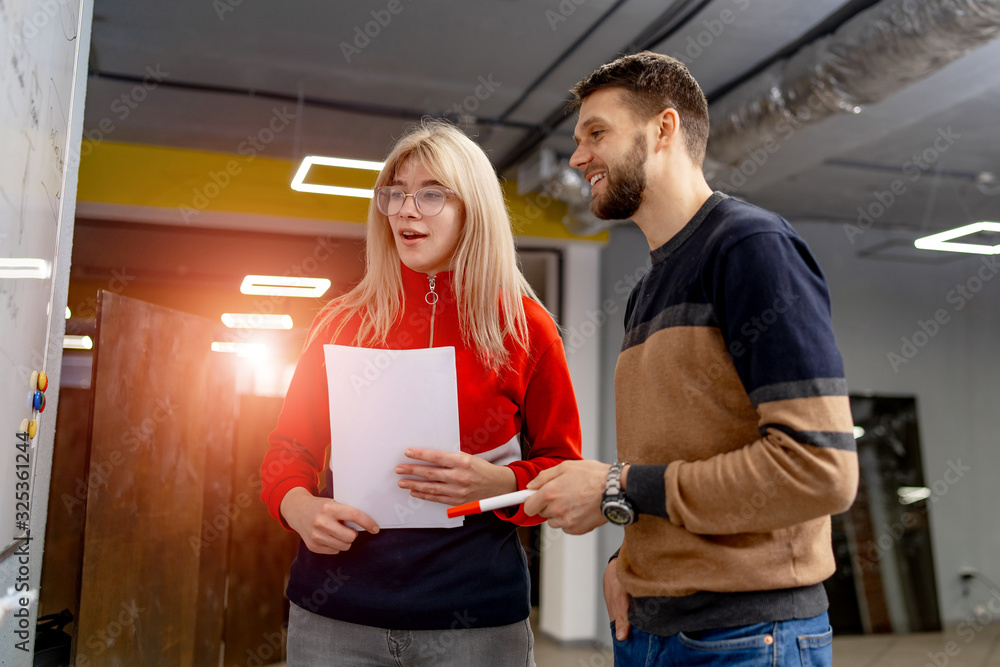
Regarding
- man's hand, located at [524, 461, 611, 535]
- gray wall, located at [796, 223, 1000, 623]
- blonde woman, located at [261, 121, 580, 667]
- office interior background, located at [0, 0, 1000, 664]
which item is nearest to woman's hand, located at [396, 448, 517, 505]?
blonde woman, located at [261, 121, 580, 667]

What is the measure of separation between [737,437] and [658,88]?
55 cm

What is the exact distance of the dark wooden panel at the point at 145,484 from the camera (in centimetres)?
259

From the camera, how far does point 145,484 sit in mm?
2928

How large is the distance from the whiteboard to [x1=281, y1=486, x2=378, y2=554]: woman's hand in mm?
495

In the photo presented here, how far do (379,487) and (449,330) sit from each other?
0.30 metres

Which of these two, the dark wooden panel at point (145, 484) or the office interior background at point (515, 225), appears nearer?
the dark wooden panel at point (145, 484)

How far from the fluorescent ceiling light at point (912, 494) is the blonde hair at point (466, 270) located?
19.6 feet

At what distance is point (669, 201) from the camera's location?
3.88 feet

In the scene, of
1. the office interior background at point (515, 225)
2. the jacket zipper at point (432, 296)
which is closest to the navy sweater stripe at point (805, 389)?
the jacket zipper at point (432, 296)

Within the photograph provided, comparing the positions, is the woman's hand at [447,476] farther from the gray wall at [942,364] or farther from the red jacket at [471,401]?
the gray wall at [942,364]

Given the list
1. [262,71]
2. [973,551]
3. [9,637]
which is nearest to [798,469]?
[9,637]

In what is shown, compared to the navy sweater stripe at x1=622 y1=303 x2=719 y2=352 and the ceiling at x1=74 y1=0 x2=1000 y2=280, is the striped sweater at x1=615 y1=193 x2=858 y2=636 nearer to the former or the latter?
the navy sweater stripe at x1=622 y1=303 x2=719 y2=352

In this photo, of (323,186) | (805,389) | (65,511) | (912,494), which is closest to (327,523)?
(805,389)

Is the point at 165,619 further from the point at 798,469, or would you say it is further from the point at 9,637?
the point at 798,469
